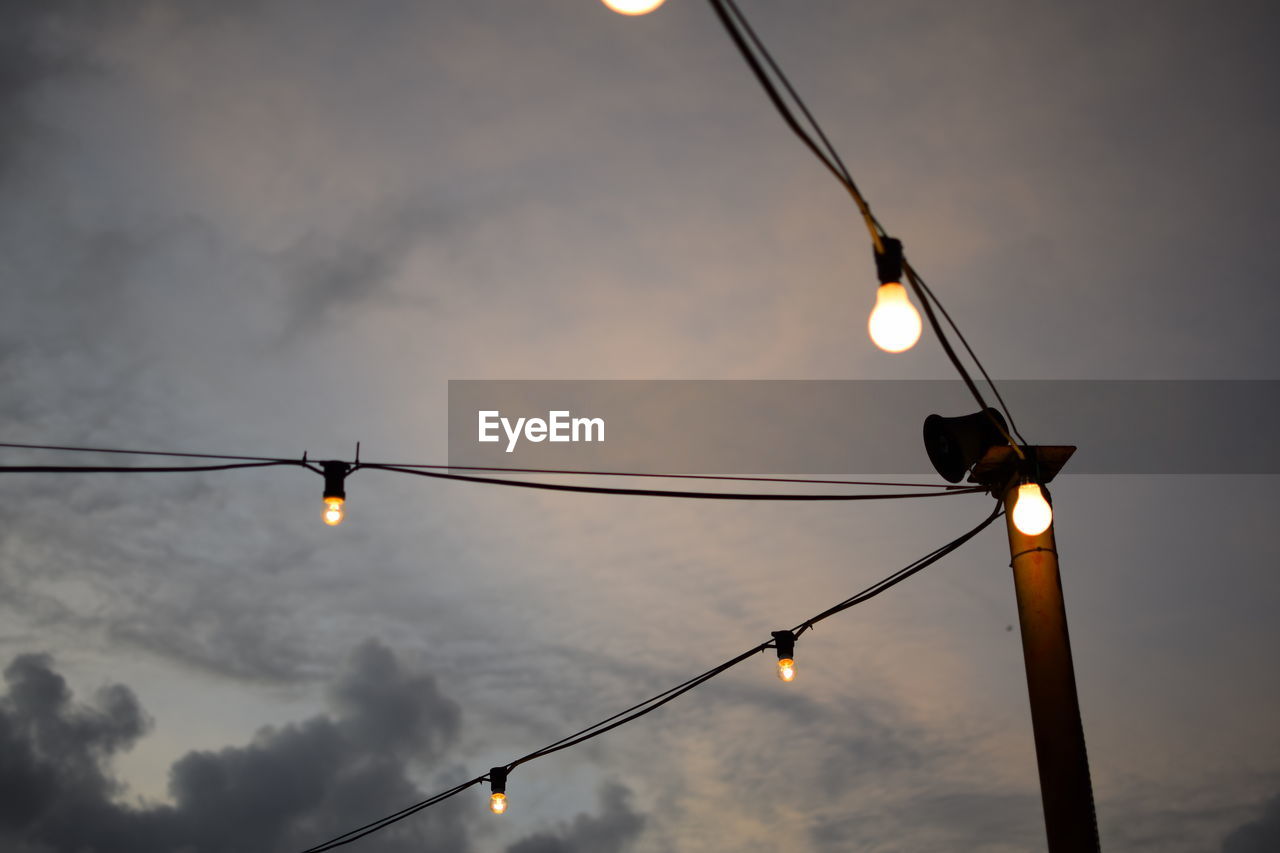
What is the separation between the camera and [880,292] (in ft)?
14.8

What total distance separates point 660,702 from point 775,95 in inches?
382

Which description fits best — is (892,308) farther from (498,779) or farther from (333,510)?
(498,779)

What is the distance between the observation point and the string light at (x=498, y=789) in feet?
47.9

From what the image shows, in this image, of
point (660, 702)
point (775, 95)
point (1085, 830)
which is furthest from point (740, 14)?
point (660, 702)

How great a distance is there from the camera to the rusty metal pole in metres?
7.00

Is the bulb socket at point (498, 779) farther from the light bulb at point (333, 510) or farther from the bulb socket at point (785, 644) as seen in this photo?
the light bulb at point (333, 510)

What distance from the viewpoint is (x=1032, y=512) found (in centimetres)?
741

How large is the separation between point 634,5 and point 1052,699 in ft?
20.4

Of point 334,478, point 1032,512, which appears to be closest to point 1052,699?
point 1032,512

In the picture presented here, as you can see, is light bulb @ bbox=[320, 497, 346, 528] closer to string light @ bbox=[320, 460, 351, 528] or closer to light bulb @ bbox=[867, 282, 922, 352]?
string light @ bbox=[320, 460, 351, 528]

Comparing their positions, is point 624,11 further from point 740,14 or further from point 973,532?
point 973,532

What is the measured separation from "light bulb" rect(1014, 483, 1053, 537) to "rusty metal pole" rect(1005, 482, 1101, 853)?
33cm

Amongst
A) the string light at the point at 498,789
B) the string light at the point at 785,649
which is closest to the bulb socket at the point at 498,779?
the string light at the point at 498,789

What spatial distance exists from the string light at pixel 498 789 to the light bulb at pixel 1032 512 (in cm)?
985
